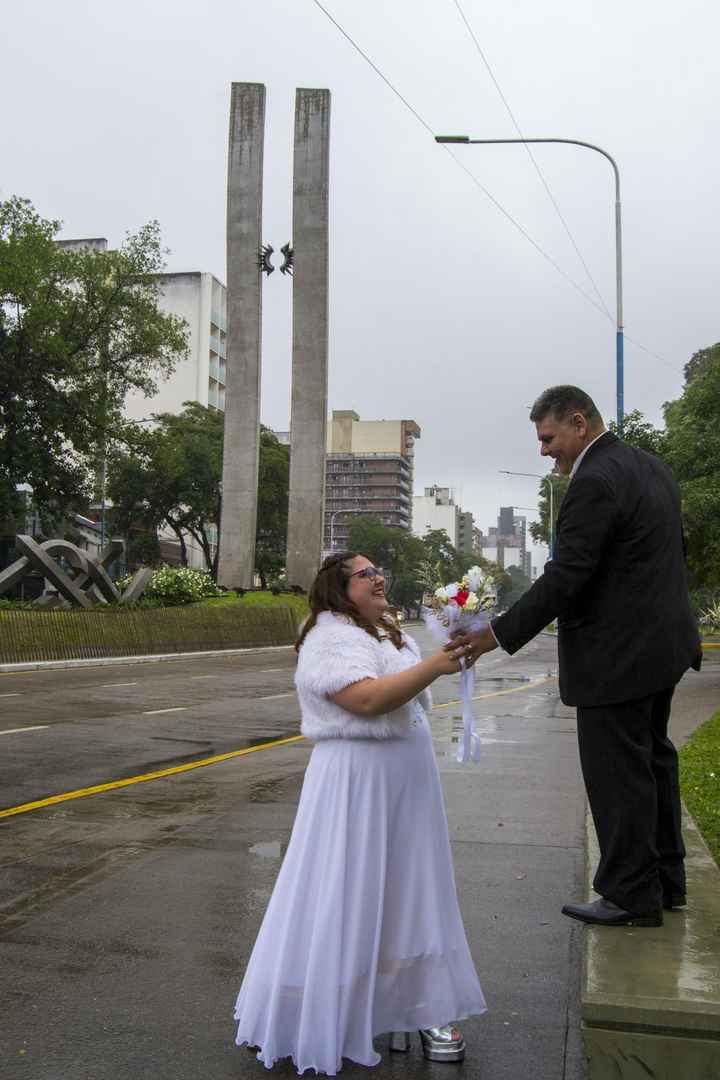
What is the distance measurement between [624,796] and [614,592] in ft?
2.36

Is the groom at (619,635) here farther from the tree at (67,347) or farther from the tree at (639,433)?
the tree at (67,347)

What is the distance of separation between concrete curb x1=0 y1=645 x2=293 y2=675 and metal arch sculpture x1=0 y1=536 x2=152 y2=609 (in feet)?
6.72

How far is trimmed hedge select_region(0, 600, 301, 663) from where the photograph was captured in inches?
1088

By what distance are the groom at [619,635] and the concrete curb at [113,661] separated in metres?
22.6

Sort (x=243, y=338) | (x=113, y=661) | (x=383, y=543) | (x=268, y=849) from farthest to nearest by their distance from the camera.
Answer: (x=383, y=543), (x=243, y=338), (x=113, y=661), (x=268, y=849)

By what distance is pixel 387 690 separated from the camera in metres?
3.68

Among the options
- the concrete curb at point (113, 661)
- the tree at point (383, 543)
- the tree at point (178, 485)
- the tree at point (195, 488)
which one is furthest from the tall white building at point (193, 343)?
the concrete curb at point (113, 661)

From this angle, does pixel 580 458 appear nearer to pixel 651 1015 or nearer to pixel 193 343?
pixel 651 1015

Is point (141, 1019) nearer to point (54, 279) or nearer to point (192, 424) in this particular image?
point (54, 279)

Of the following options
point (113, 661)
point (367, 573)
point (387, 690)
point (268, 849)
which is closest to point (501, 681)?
point (113, 661)

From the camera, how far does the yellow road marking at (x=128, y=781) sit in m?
8.40

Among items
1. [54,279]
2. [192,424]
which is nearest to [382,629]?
[54,279]

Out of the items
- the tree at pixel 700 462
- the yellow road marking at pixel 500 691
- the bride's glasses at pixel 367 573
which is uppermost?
the tree at pixel 700 462

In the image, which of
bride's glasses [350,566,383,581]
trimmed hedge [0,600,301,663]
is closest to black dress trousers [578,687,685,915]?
bride's glasses [350,566,383,581]
